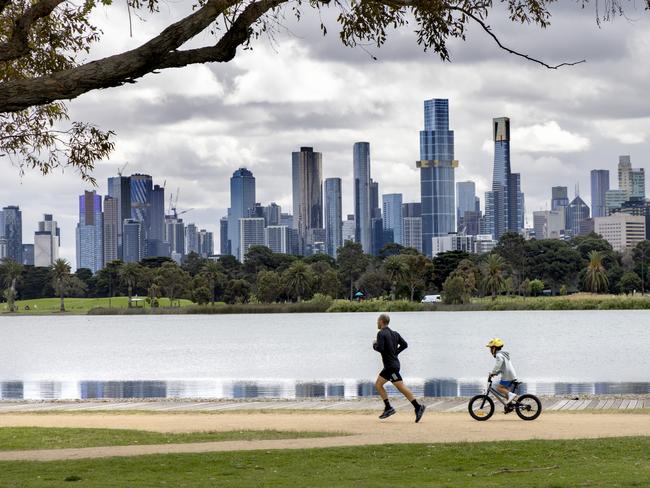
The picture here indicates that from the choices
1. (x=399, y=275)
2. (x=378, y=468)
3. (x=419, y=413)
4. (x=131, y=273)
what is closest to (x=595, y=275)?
(x=399, y=275)

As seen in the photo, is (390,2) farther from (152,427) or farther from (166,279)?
(166,279)

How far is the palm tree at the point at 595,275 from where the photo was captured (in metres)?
169

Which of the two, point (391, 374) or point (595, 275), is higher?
point (595, 275)

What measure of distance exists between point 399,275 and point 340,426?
132715 mm

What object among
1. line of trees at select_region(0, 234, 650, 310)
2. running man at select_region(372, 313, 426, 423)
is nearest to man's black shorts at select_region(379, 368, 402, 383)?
running man at select_region(372, 313, 426, 423)

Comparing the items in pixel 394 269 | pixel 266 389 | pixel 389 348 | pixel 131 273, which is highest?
pixel 131 273

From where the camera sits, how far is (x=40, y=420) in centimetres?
2606

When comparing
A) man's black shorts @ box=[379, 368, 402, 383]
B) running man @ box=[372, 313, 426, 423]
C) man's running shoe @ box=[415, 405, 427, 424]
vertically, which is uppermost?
running man @ box=[372, 313, 426, 423]

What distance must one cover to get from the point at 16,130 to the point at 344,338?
79.1m

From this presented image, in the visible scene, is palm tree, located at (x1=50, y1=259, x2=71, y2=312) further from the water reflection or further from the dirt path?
the dirt path

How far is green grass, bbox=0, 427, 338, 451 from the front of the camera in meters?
19.5

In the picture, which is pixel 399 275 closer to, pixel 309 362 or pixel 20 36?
pixel 309 362

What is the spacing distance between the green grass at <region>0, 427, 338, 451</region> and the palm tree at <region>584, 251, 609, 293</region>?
500 ft

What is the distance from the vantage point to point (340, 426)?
73.9 feet
